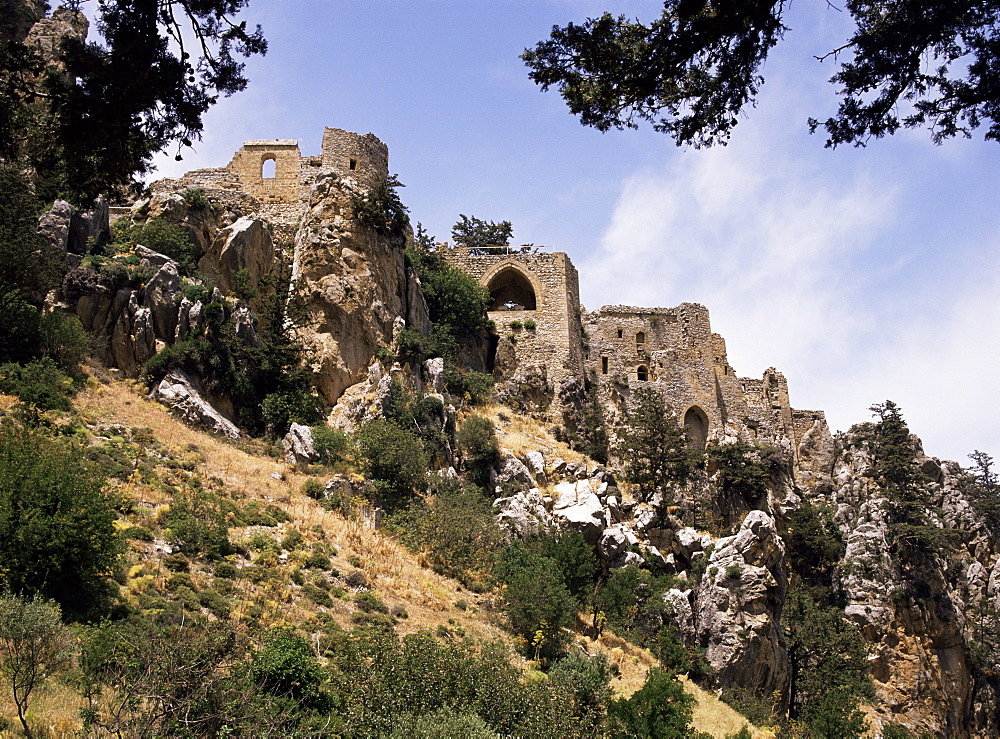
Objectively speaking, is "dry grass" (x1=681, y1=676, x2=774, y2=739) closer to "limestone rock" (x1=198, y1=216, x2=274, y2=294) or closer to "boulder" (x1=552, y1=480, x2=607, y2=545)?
"boulder" (x1=552, y1=480, x2=607, y2=545)

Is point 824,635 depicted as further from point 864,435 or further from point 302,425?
point 302,425

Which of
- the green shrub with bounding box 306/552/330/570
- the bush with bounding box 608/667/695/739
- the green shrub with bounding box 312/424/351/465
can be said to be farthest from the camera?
the green shrub with bounding box 312/424/351/465

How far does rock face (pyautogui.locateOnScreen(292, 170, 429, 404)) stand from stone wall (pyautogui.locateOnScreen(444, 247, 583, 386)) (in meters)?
7.23

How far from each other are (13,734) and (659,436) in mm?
25441

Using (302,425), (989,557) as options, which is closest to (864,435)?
(989,557)

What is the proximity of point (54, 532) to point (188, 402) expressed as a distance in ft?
34.3

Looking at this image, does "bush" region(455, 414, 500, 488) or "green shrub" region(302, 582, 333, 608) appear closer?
"green shrub" region(302, 582, 333, 608)

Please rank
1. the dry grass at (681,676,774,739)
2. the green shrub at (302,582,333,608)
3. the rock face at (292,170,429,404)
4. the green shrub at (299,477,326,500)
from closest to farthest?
the green shrub at (302,582,333,608) → the dry grass at (681,676,774,739) → the green shrub at (299,477,326,500) → the rock face at (292,170,429,404)

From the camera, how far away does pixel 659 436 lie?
3186cm

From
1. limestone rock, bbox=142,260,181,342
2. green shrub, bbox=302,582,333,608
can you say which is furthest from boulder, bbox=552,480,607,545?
limestone rock, bbox=142,260,181,342

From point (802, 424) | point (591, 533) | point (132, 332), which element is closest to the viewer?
point (132, 332)

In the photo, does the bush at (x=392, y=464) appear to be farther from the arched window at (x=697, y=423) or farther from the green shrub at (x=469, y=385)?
the arched window at (x=697, y=423)

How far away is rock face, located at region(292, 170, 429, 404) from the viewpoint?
28172mm

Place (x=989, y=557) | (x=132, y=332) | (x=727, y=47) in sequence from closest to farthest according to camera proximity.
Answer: (x=727, y=47)
(x=132, y=332)
(x=989, y=557)
